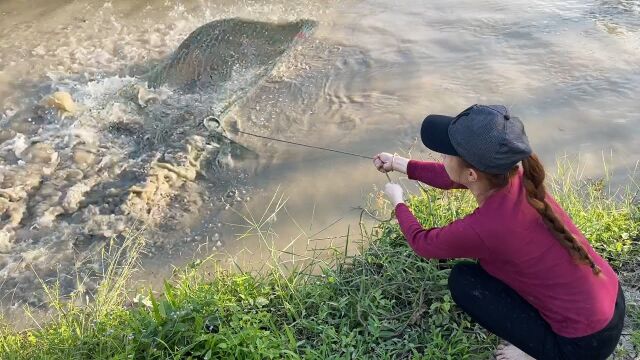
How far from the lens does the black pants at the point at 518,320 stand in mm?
1999

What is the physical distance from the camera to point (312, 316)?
257 cm

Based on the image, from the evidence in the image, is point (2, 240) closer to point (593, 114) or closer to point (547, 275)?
point (547, 275)

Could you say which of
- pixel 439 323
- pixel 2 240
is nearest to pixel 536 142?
pixel 439 323

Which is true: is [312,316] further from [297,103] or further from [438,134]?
[297,103]

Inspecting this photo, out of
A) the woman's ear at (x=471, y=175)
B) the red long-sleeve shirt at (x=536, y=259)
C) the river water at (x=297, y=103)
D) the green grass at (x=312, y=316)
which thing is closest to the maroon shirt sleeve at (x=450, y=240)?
the red long-sleeve shirt at (x=536, y=259)

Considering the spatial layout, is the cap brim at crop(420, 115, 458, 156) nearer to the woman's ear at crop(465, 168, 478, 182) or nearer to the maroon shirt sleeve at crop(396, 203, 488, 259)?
the woman's ear at crop(465, 168, 478, 182)

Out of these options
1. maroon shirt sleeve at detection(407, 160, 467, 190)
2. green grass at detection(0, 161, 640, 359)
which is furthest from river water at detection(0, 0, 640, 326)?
maroon shirt sleeve at detection(407, 160, 467, 190)

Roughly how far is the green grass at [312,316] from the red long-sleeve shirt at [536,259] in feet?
1.56

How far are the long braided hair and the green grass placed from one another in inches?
27.4

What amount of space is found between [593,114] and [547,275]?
3.32 meters

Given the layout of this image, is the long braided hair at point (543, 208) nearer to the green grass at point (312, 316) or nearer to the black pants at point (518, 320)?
the black pants at point (518, 320)

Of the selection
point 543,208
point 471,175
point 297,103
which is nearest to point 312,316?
point 471,175

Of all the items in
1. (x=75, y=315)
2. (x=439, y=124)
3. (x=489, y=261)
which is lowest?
(x=75, y=315)

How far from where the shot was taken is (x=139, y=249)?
361 centimetres
